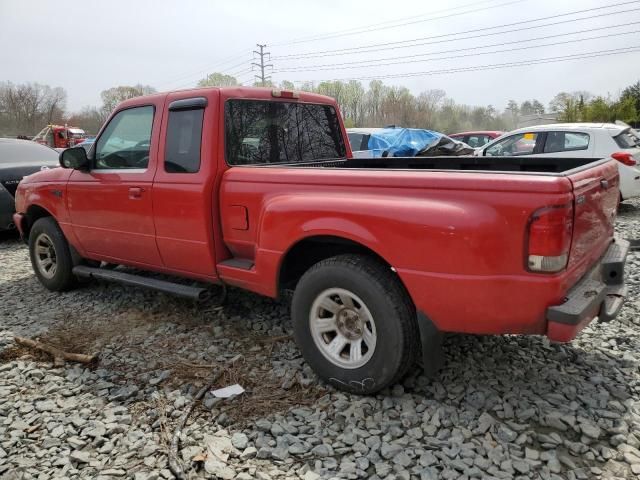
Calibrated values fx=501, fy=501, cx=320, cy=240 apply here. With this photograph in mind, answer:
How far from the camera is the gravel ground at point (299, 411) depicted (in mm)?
2490

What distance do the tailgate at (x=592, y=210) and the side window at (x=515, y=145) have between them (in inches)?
256

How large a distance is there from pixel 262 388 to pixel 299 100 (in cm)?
239

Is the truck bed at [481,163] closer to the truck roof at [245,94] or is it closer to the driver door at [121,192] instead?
the truck roof at [245,94]

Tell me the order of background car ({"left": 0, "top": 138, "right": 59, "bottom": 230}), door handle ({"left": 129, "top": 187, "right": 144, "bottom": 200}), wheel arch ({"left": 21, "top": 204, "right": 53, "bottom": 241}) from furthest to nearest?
1. background car ({"left": 0, "top": 138, "right": 59, "bottom": 230})
2. wheel arch ({"left": 21, "top": 204, "right": 53, "bottom": 241})
3. door handle ({"left": 129, "top": 187, "right": 144, "bottom": 200})

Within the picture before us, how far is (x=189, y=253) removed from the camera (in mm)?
3816

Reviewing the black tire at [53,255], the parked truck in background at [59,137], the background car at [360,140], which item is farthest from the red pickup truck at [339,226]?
the parked truck in background at [59,137]

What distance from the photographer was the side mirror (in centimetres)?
441

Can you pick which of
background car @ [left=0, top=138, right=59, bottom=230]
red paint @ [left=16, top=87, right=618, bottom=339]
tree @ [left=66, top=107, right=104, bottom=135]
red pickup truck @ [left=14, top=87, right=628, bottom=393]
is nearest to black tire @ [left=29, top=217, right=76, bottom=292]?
red pickup truck @ [left=14, top=87, right=628, bottom=393]

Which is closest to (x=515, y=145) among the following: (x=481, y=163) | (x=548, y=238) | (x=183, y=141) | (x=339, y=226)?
(x=481, y=163)

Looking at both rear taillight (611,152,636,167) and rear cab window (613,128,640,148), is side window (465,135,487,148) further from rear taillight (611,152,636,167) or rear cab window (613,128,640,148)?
rear taillight (611,152,636,167)

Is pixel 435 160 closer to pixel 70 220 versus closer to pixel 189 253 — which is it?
pixel 189 253

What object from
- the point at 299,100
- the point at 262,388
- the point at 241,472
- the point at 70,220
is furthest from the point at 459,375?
the point at 70,220

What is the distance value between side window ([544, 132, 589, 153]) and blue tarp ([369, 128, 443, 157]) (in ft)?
9.52

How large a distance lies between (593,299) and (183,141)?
293cm
